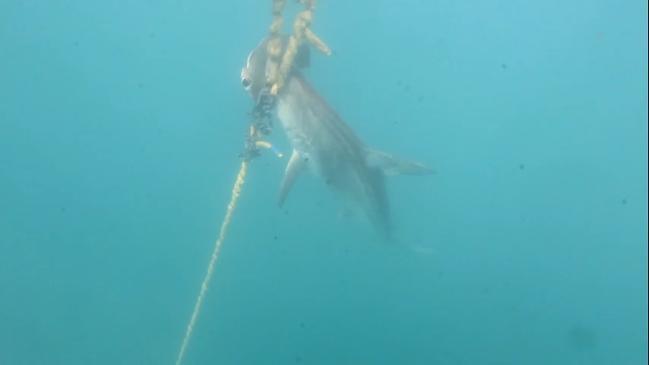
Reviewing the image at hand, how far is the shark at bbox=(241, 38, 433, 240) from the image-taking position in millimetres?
6188

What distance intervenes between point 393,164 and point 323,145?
32.2 inches

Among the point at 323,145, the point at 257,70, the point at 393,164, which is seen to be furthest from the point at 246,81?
the point at 393,164

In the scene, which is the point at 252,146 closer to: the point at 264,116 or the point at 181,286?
the point at 264,116

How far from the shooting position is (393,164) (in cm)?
673

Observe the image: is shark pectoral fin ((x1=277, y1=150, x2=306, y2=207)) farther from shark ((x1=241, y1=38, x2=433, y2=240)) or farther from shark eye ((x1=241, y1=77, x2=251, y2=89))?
shark eye ((x1=241, y1=77, x2=251, y2=89))

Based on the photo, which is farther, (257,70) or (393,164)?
(393,164)

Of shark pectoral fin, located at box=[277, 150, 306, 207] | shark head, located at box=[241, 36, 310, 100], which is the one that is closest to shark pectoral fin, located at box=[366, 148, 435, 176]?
shark pectoral fin, located at box=[277, 150, 306, 207]

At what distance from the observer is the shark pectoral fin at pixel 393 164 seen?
21.9ft

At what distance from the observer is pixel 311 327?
38.4 feet

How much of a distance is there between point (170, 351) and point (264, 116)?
7.31 metres

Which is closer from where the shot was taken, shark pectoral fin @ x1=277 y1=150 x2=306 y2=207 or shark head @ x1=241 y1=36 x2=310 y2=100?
shark head @ x1=241 y1=36 x2=310 y2=100

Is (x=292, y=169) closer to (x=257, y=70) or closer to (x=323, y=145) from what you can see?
(x=323, y=145)

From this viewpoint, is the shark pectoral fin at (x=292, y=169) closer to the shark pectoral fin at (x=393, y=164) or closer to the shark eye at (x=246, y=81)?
the shark pectoral fin at (x=393, y=164)

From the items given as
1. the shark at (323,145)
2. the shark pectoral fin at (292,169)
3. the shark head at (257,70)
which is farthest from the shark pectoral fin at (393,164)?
the shark head at (257,70)
